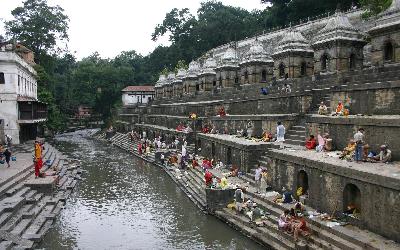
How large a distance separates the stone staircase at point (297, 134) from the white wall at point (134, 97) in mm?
40391

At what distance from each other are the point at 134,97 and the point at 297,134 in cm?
4198

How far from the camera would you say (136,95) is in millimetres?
56938

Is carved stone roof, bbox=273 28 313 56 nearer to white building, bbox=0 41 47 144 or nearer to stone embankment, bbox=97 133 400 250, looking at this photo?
stone embankment, bbox=97 133 400 250

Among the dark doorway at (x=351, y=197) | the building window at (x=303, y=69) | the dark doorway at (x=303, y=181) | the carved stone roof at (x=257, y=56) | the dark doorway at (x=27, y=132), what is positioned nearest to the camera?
the dark doorway at (x=351, y=197)

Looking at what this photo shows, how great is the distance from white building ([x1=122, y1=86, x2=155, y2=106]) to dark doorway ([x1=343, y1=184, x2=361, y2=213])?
47042mm

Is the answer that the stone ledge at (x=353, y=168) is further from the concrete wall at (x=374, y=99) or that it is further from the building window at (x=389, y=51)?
the building window at (x=389, y=51)

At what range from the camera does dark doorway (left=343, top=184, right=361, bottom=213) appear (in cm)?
1047

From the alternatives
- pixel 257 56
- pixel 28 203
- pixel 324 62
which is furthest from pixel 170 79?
pixel 28 203

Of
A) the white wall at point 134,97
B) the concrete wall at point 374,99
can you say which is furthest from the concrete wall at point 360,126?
the white wall at point 134,97

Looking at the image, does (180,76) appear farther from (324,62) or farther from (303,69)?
(324,62)

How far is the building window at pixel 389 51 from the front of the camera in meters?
17.4

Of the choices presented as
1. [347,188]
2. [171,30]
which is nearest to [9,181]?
[347,188]

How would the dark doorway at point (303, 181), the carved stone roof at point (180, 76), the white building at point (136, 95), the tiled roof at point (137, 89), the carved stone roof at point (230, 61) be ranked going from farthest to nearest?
1. the white building at point (136, 95)
2. the tiled roof at point (137, 89)
3. the carved stone roof at point (180, 76)
4. the carved stone roof at point (230, 61)
5. the dark doorway at point (303, 181)

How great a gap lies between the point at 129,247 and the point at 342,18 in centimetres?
1480
